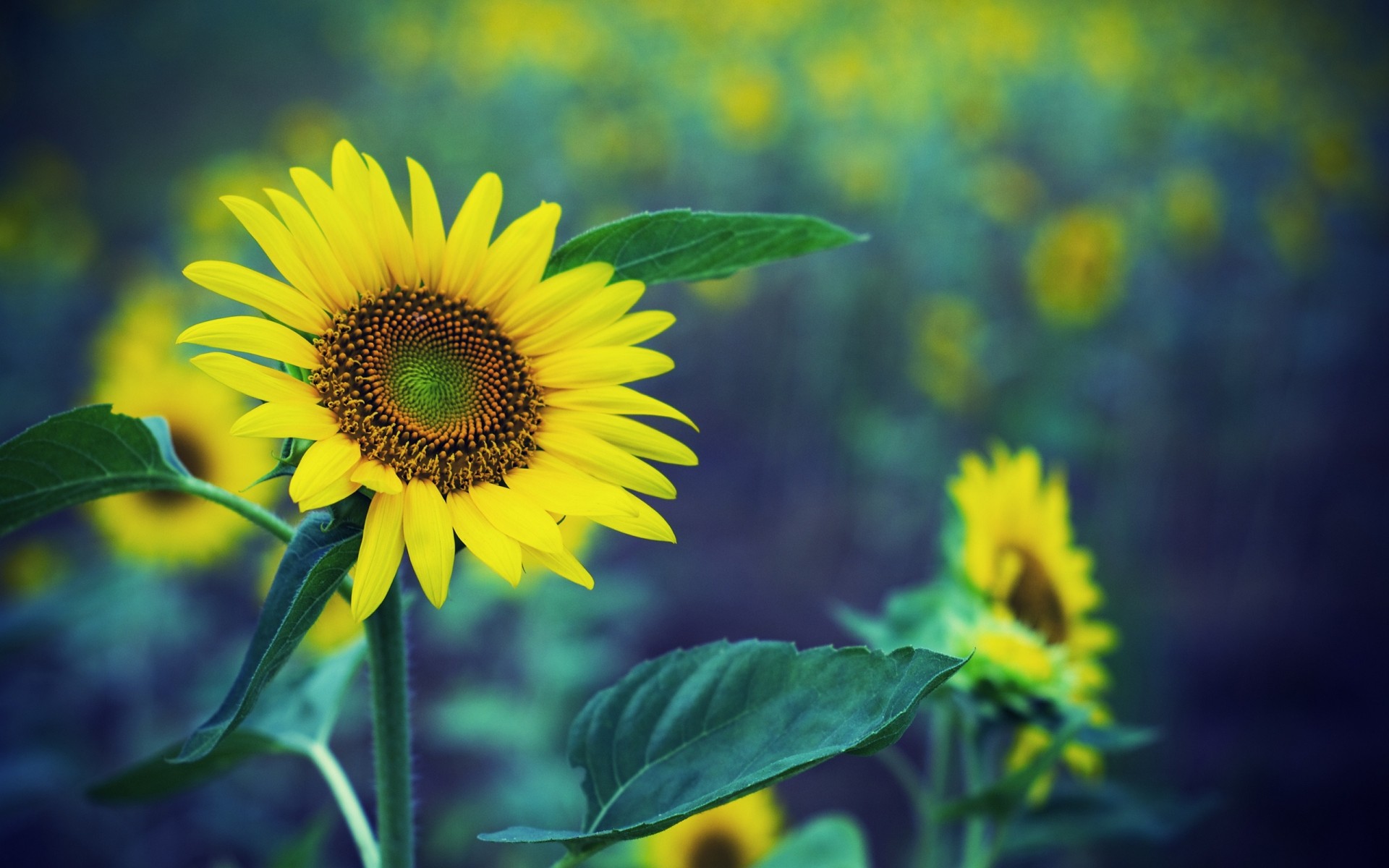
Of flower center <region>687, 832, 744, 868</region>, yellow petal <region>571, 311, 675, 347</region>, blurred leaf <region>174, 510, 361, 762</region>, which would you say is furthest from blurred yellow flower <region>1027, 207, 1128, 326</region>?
blurred leaf <region>174, 510, 361, 762</region>

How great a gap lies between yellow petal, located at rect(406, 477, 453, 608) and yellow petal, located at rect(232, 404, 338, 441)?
37mm

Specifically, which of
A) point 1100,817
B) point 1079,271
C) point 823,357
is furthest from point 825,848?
point 823,357

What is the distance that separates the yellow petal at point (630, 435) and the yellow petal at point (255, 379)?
95 mm

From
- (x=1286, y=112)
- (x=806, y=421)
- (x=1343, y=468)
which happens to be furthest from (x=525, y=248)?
(x=1286, y=112)

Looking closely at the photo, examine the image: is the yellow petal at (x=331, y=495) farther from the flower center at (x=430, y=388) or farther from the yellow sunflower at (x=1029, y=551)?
the yellow sunflower at (x=1029, y=551)

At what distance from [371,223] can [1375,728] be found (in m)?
1.84

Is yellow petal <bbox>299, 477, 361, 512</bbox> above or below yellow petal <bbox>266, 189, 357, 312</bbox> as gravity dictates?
below

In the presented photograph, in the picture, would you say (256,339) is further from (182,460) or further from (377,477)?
(182,460)

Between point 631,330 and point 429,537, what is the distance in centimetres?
10

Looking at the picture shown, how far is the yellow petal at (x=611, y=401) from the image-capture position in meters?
0.37

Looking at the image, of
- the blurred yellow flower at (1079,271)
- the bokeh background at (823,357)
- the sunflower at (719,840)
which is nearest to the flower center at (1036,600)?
the sunflower at (719,840)

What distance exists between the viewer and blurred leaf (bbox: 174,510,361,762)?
0.29 metres

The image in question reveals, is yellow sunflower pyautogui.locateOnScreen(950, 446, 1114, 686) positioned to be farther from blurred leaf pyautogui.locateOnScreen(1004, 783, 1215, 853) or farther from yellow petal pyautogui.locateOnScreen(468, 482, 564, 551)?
yellow petal pyautogui.locateOnScreen(468, 482, 564, 551)

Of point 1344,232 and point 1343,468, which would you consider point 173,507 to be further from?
point 1344,232
